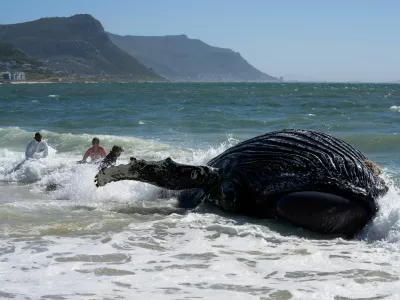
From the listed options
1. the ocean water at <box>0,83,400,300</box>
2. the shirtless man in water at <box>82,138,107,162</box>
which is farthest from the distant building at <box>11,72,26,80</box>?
the ocean water at <box>0,83,400,300</box>

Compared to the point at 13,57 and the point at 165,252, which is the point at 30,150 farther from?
the point at 13,57

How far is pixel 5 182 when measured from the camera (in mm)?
11453

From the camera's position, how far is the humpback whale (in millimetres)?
6086

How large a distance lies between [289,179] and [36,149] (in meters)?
8.61

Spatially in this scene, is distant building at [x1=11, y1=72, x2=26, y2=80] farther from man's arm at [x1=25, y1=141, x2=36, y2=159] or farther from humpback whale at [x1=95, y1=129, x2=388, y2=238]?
humpback whale at [x1=95, y1=129, x2=388, y2=238]

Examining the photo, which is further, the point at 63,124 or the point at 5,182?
the point at 63,124

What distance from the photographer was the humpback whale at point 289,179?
6.09 m

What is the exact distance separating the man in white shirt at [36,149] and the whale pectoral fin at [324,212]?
27.7ft

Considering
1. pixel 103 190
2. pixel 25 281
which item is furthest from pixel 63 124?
pixel 25 281

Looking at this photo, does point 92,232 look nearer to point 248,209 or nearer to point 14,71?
point 248,209

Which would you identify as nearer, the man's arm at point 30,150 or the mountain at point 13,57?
the man's arm at point 30,150

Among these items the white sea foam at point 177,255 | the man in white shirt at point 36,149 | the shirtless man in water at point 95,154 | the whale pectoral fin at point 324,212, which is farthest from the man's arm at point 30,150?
the whale pectoral fin at point 324,212

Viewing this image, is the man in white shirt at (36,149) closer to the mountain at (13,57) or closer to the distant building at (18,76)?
the distant building at (18,76)

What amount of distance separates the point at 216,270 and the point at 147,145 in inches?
497
